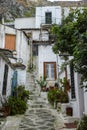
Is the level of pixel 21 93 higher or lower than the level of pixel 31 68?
lower

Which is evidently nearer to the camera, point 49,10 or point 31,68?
point 31,68

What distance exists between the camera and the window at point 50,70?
1129 inches

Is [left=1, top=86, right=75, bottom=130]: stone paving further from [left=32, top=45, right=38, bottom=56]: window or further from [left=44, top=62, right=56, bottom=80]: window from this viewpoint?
[left=32, top=45, right=38, bottom=56]: window

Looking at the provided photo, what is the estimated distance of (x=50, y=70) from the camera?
28812 mm

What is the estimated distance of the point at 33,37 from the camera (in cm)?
3425

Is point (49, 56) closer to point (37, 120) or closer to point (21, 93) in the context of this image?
point (21, 93)

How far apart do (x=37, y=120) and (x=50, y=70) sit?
1507cm

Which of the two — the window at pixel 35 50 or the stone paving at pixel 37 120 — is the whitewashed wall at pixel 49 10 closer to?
the window at pixel 35 50

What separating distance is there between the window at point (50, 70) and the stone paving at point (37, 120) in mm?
9595

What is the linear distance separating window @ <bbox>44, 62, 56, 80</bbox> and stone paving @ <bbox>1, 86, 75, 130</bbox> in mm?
9595

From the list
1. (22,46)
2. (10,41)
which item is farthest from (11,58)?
(22,46)

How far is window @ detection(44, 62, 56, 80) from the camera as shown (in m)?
28.7

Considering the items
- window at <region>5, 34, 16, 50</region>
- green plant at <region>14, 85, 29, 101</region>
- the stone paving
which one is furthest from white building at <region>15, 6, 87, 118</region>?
green plant at <region>14, 85, 29, 101</region>

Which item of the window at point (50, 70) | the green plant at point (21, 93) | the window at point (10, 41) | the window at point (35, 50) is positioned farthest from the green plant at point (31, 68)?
the green plant at point (21, 93)
